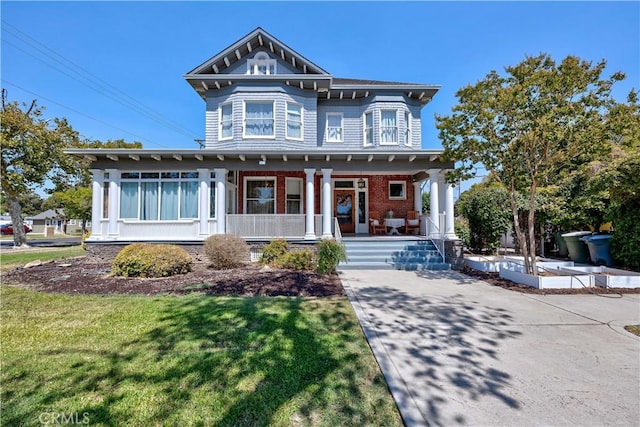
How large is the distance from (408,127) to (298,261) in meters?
9.64

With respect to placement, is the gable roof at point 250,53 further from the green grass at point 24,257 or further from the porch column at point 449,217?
the green grass at point 24,257

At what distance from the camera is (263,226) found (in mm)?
12000

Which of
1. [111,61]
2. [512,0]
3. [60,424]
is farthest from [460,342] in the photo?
[111,61]

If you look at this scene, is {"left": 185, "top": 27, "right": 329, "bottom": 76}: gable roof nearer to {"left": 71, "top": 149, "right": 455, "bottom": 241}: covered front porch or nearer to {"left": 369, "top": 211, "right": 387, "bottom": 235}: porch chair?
{"left": 71, "top": 149, "right": 455, "bottom": 241}: covered front porch

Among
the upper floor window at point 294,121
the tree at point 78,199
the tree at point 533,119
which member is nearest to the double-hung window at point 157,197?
the upper floor window at point 294,121

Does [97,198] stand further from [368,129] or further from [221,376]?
[368,129]

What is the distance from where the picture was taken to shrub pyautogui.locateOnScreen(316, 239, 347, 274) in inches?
353

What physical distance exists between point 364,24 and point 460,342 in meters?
11.4

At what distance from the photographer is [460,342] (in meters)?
4.16

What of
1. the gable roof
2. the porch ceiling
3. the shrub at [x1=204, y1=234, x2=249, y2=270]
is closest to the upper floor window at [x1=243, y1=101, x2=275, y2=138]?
the gable roof

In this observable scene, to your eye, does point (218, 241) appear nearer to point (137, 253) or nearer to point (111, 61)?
point (137, 253)

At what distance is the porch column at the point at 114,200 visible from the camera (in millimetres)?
11703

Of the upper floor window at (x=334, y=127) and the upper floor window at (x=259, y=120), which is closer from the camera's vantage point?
the upper floor window at (x=259, y=120)

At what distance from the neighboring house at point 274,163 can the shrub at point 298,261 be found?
1832 millimetres
